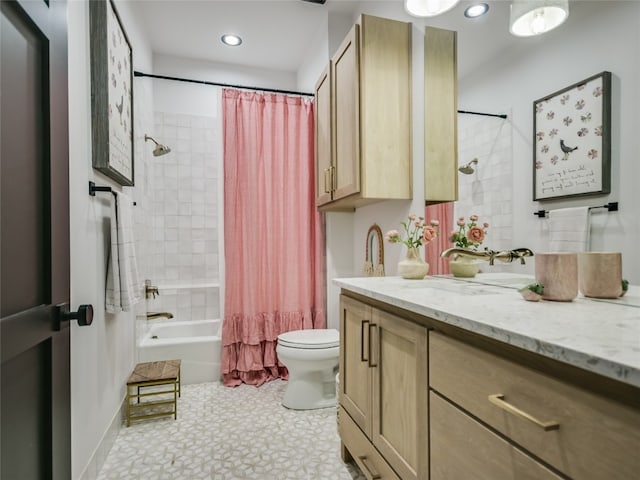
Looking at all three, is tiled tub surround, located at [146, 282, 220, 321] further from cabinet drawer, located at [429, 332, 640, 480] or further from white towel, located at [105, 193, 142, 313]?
cabinet drawer, located at [429, 332, 640, 480]

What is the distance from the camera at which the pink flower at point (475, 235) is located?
4.67 feet

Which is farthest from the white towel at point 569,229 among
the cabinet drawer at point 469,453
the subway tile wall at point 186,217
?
the subway tile wall at point 186,217

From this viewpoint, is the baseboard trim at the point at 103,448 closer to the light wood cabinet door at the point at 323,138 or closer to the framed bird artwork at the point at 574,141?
the light wood cabinet door at the point at 323,138

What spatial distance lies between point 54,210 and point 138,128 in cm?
197

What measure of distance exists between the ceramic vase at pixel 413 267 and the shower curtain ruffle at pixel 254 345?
4.13ft

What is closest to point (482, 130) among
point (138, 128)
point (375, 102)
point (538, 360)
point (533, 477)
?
point (375, 102)

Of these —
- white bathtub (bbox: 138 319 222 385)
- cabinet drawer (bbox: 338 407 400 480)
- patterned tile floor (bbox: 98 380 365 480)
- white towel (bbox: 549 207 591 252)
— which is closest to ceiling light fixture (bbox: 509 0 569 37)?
white towel (bbox: 549 207 591 252)

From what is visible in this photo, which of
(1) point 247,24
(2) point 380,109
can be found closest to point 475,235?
(2) point 380,109

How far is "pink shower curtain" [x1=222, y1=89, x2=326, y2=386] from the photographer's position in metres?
2.62

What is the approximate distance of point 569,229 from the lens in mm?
1068

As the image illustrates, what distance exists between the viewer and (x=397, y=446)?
111cm

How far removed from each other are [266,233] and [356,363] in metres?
1.46

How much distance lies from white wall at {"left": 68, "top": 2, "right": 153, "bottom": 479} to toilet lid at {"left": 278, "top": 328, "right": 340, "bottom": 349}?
963 millimetres

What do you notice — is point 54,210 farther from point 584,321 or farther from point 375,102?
point 375,102
